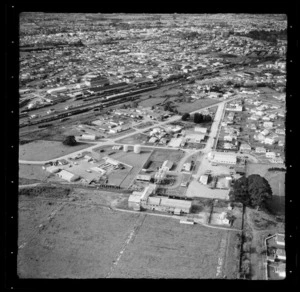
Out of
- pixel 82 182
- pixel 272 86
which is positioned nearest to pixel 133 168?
pixel 82 182

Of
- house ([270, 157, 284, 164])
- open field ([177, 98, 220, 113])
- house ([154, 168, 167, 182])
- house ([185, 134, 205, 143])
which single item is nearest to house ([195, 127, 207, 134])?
house ([185, 134, 205, 143])

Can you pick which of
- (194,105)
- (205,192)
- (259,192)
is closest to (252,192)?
(259,192)

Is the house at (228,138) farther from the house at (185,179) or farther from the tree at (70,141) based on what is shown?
the tree at (70,141)

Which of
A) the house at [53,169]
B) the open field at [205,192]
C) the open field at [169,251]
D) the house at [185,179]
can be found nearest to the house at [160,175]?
the house at [185,179]

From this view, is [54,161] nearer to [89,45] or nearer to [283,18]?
[89,45]

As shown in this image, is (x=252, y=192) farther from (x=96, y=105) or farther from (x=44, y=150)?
(x=96, y=105)
